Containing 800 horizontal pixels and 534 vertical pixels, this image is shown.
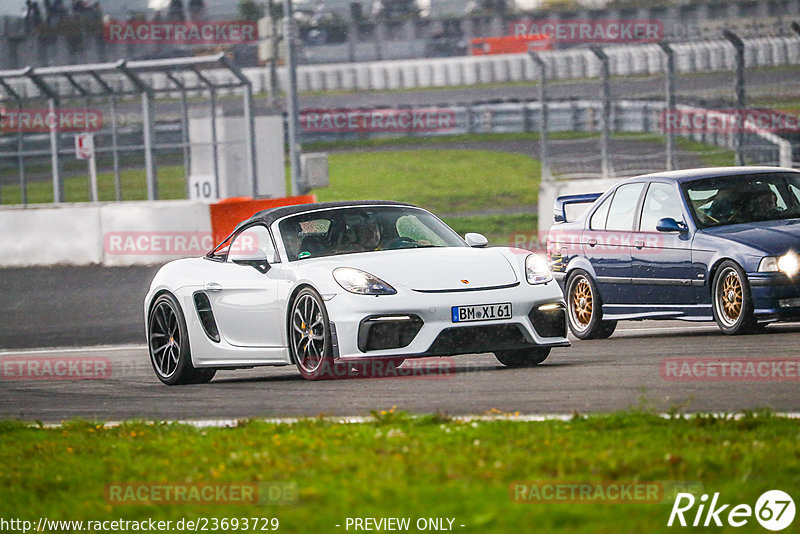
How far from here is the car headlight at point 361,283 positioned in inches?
389

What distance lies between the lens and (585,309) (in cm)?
1316

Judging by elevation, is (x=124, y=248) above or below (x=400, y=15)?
below

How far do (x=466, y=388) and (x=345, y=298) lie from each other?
1.08m

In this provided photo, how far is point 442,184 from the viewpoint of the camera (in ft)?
114

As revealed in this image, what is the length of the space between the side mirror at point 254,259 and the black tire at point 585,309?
340 centimetres

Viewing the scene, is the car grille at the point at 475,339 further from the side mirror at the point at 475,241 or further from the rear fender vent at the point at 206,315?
the rear fender vent at the point at 206,315

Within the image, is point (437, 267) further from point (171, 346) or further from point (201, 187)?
point (201, 187)

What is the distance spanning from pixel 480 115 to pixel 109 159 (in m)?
14.0

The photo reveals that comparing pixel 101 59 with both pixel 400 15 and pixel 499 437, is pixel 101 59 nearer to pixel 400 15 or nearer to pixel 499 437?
pixel 400 15

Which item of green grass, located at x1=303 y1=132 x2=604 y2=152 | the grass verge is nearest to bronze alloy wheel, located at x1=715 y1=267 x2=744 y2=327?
the grass verge

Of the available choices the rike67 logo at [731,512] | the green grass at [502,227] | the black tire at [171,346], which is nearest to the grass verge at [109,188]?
the green grass at [502,227]

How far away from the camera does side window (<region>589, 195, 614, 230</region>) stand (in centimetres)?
1321

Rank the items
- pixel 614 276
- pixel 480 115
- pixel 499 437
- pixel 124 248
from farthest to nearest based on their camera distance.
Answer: pixel 480 115
pixel 124 248
pixel 614 276
pixel 499 437

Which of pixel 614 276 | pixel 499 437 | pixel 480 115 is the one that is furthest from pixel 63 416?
pixel 480 115
